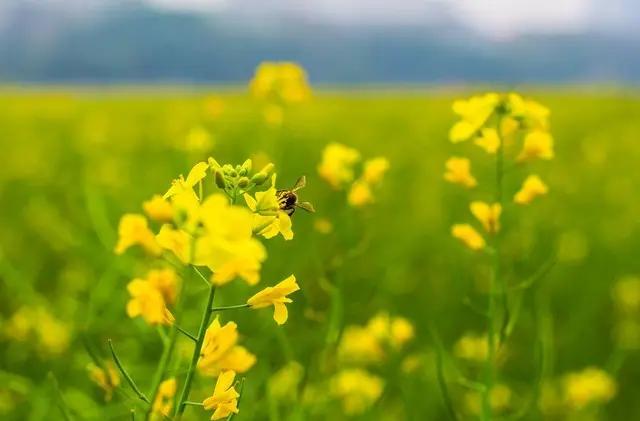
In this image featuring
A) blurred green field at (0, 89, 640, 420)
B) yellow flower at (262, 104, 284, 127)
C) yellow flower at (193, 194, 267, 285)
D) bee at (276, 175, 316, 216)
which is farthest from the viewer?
yellow flower at (262, 104, 284, 127)

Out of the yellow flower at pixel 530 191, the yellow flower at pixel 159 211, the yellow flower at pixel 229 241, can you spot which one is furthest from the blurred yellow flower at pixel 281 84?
the yellow flower at pixel 229 241

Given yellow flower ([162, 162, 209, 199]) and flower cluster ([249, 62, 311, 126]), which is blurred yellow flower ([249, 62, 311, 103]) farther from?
yellow flower ([162, 162, 209, 199])

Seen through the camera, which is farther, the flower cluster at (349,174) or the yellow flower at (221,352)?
the flower cluster at (349,174)

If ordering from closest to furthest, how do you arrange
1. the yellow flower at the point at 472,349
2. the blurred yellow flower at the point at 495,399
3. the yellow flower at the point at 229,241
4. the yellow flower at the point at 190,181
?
the yellow flower at the point at 229,241, the yellow flower at the point at 190,181, the blurred yellow flower at the point at 495,399, the yellow flower at the point at 472,349

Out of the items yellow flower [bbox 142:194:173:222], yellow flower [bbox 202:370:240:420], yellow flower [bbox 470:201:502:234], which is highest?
yellow flower [bbox 142:194:173:222]

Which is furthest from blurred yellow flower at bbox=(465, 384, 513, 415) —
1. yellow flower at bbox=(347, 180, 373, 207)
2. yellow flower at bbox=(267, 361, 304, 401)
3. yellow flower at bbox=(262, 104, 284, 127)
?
yellow flower at bbox=(262, 104, 284, 127)

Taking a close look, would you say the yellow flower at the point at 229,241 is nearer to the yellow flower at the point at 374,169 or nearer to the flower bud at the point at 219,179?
the flower bud at the point at 219,179

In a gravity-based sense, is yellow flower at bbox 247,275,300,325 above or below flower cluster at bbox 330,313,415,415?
above

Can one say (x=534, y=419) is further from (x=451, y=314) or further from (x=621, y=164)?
(x=621, y=164)
